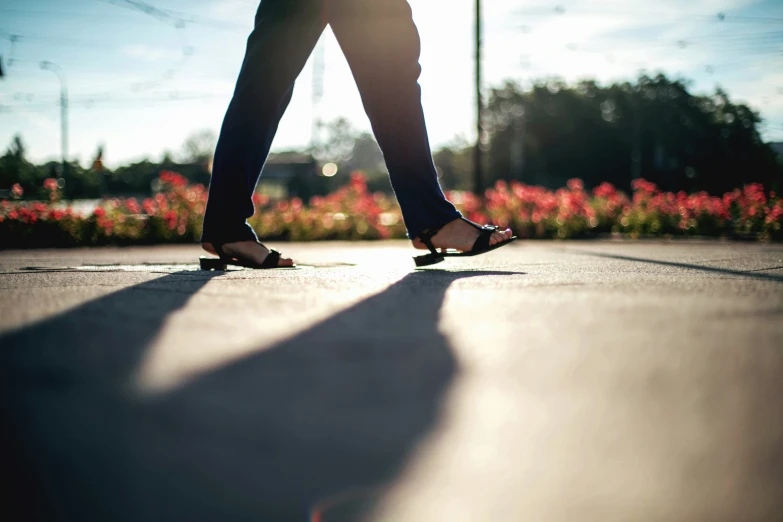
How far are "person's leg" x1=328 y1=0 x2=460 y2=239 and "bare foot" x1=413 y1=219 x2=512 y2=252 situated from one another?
0.13 feet

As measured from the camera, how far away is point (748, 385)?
1.16 m

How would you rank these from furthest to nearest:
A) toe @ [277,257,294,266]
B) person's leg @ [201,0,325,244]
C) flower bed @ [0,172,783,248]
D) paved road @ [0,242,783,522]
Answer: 1. flower bed @ [0,172,783,248]
2. toe @ [277,257,294,266]
3. person's leg @ [201,0,325,244]
4. paved road @ [0,242,783,522]

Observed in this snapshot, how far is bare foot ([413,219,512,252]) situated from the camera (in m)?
3.47

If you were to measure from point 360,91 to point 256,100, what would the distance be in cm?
50

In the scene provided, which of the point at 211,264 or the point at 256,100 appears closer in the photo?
the point at 256,100

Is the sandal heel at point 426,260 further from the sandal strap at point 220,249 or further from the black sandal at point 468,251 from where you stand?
the sandal strap at point 220,249

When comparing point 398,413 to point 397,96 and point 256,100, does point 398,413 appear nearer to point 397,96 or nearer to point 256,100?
point 256,100

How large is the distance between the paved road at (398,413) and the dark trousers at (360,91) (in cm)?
151

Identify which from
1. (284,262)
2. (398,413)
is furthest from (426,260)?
(398,413)

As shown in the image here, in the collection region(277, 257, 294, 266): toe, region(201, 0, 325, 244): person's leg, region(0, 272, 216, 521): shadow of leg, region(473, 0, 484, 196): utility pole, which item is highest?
region(473, 0, 484, 196): utility pole

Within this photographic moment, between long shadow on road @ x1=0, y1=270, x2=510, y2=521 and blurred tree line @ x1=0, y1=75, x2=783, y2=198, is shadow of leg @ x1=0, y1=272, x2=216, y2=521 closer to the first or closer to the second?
long shadow on road @ x1=0, y1=270, x2=510, y2=521

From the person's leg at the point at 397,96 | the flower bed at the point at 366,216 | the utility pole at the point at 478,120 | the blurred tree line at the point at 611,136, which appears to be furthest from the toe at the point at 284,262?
the blurred tree line at the point at 611,136

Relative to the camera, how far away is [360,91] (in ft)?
11.6

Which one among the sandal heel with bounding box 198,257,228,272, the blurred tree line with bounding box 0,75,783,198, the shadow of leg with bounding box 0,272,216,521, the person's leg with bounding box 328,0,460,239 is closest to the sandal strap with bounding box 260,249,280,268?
the sandal heel with bounding box 198,257,228,272
